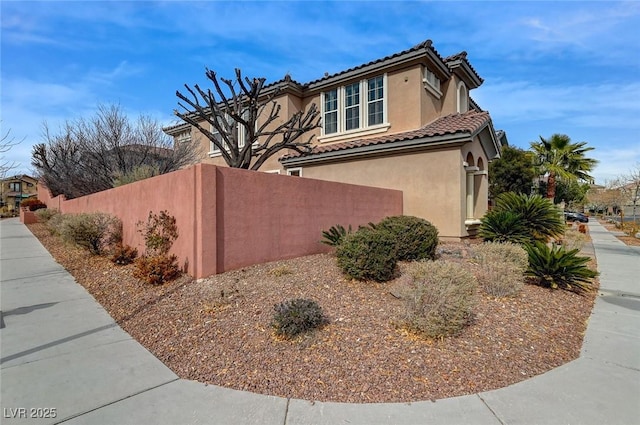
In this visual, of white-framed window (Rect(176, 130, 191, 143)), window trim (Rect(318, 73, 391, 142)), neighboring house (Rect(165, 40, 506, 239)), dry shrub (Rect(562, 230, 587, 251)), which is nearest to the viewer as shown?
dry shrub (Rect(562, 230, 587, 251))

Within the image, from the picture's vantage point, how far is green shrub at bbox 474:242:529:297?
19.4 ft

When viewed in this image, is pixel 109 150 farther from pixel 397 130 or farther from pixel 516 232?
pixel 516 232

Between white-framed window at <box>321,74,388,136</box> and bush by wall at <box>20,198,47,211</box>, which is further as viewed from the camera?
bush by wall at <box>20,198,47,211</box>

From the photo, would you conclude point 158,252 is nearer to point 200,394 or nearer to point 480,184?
→ point 200,394

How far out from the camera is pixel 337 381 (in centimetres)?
350

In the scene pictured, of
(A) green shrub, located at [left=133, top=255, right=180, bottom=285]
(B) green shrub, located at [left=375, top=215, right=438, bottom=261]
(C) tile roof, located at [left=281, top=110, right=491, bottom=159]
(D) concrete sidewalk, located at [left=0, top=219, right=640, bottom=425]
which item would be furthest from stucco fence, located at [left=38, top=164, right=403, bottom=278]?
(C) tile roof, located at [left=281, top=110, right=491, bottom=159]

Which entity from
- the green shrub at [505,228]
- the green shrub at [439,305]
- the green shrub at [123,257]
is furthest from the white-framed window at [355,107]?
the green shrub at [439,305]

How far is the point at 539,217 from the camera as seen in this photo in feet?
32.6

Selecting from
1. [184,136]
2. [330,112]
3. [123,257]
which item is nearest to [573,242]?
[330,112]

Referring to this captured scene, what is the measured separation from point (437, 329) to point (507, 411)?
1.26 meters

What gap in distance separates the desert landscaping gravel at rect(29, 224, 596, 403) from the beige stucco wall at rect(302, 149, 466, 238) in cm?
528

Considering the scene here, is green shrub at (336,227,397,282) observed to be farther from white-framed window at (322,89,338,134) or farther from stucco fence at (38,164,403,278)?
white-framed window at (322,89,338,134)

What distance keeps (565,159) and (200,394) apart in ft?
88.0

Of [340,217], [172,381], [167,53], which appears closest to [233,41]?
[167,53]
